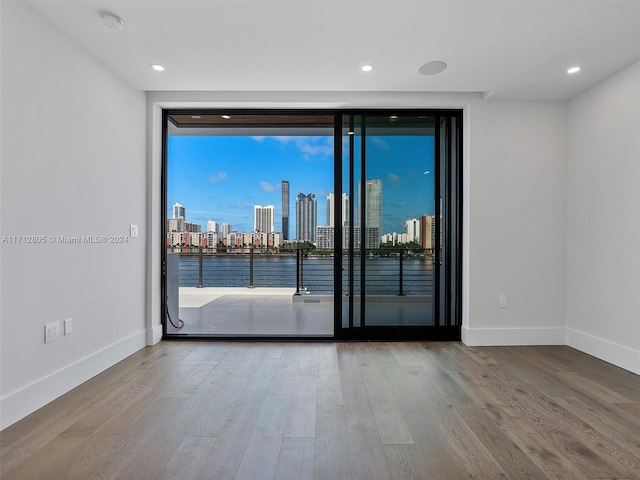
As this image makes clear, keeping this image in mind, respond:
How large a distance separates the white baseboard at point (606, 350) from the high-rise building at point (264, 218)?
709 cm

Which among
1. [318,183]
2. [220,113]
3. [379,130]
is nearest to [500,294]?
[379,130]

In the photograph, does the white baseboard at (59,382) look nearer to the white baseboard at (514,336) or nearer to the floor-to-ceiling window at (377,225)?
the floor-to-ceiling window at (377,225)

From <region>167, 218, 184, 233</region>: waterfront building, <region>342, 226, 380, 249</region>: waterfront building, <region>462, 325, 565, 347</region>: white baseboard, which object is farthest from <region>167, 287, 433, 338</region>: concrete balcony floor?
<region>167, 218, 184, 233</region>: waterfront building

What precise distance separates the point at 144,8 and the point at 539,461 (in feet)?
10.9

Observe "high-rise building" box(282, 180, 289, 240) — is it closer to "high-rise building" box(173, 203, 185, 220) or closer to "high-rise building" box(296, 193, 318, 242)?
"high-rise building" box(296, 193, 318, 242)

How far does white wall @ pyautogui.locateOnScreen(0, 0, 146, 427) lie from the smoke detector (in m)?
0.39

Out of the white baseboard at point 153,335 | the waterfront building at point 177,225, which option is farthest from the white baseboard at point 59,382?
the waterfront building at point 177,225

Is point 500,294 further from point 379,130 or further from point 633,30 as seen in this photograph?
point 633,30

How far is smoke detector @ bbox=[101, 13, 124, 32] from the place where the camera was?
2.37 meters

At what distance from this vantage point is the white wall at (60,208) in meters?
2.18

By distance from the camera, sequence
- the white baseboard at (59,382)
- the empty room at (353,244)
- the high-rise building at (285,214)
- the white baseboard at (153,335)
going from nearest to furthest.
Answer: the empty room at (353,244), the white baseboard at (59,382), the white baseboard at (153,335), the high-rise building at (285,214)

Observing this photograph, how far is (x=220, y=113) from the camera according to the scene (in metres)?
3.94

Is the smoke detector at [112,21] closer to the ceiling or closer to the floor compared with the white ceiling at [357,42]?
closer to the floor

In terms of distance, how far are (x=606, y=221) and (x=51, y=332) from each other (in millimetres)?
4495
